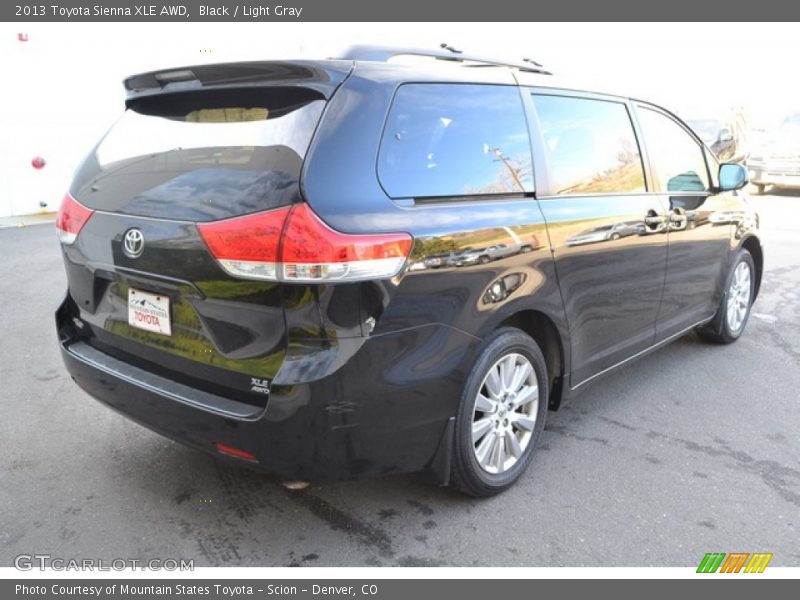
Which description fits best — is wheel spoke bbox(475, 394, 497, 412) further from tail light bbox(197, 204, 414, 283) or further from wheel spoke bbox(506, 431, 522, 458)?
tail light bbox(197, 204, 414, 283)

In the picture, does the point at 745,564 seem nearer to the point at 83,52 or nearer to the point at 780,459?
A: the point at 780,459

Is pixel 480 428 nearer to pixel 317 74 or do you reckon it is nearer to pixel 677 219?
pixel 317 74

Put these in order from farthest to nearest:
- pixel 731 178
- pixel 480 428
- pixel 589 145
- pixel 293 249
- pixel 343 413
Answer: pixel 731 178 < pixel 589 145 < pixel 480 428 < pixel 343 413 < pixel 293 249

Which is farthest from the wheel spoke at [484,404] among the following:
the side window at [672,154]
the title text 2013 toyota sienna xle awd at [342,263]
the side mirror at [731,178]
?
the side mirror at [731,178]

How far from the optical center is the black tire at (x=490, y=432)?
2689 mm

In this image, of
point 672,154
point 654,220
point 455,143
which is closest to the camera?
point 455,143

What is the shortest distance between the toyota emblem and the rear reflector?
0.79 meters

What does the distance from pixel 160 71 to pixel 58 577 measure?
2010 mm

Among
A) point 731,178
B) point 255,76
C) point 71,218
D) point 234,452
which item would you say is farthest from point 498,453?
point 731,178

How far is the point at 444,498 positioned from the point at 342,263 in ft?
4.31

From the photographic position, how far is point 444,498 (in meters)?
2.98

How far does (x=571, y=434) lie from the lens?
3.64 meters

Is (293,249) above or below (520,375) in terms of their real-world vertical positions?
above

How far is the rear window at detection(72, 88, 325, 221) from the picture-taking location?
2309 millimetres
